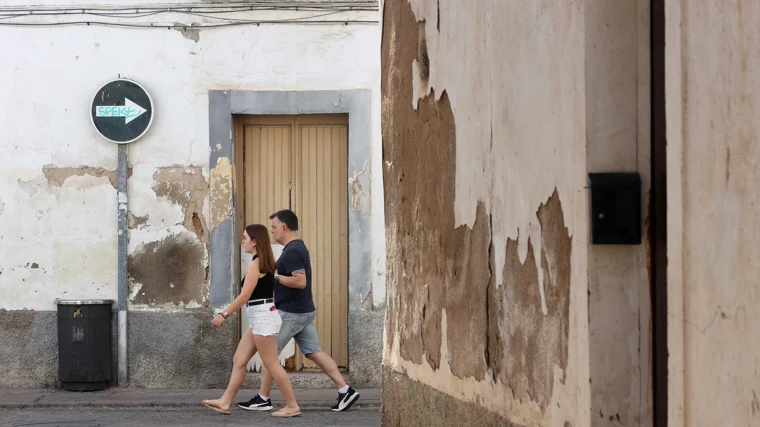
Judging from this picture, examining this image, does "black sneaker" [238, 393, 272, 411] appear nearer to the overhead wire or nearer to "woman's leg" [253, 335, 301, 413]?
"woman's leg" [253, 335, 301, 413]

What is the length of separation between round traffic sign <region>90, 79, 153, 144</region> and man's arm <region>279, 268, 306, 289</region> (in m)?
2.86

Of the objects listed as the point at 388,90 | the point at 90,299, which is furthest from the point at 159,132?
the point at 388,90

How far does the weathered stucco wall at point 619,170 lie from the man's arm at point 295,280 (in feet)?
21.5

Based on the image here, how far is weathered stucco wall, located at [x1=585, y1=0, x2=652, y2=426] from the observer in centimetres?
317

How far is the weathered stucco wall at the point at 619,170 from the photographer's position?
10.4 feet

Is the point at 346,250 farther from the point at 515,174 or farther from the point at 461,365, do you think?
the point at 515,174

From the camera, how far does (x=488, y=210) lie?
4344mm

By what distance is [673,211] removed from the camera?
2822 millimetres

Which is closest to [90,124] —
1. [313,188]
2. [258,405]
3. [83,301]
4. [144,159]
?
[144,159]

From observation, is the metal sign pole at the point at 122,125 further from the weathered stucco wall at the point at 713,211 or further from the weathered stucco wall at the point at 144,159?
the weathered stucco wall at the point at 713,211

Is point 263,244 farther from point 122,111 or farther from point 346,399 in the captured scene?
point 122,111

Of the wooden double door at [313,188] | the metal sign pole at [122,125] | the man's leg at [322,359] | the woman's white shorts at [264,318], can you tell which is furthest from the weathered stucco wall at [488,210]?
the metal sign pole at [122,125]

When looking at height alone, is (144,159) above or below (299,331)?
above

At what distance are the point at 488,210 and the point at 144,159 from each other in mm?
7873
